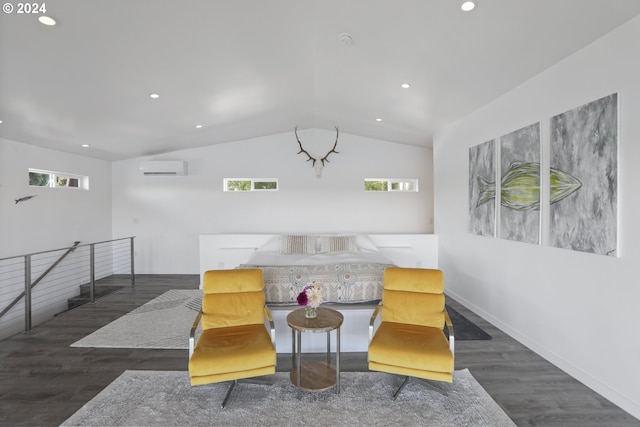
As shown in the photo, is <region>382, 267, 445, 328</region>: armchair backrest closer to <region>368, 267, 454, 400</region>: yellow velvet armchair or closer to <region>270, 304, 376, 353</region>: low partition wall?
<region>368, 267, 454, 400</region>: yellow velvet armchair

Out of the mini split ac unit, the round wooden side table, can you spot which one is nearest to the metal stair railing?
the mini split ac unit

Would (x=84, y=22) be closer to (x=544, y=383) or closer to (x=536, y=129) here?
(x=536, y=129)

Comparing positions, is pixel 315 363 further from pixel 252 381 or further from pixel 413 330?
pixel 413 330

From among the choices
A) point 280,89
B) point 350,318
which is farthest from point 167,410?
point 280,89

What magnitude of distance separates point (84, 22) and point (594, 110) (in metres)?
3.97

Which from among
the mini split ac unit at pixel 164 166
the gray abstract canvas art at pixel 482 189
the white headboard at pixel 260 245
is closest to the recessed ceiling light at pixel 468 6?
the gray abstract canvas art at pixel 482 189

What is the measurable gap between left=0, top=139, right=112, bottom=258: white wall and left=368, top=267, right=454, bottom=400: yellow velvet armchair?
5.43 meters

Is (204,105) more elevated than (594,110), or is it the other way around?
(204,105)

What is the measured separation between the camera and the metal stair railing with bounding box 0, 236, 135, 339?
3.44 meters

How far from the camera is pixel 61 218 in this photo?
509 centimetres

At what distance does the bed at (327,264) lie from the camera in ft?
9.71

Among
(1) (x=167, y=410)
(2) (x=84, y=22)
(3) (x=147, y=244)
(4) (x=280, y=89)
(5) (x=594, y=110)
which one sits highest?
(4) (x=280, y=89)

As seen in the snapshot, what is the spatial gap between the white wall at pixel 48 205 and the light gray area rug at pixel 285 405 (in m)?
3.69

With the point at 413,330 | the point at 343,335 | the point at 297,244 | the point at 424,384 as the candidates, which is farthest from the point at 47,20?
the point at 424,384
